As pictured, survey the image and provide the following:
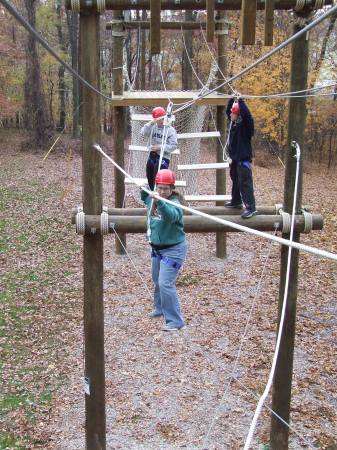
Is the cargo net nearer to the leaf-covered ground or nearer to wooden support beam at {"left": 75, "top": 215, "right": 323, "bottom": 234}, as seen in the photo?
the leaf-covered ground

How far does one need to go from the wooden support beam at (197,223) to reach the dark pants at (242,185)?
0.25 meters

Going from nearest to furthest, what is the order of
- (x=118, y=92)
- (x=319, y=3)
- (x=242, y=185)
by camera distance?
(x=319, y=3), (x=242, y=185), (x=118, y=92)

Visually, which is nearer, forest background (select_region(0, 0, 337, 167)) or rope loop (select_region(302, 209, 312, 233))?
rope loop (select_region(302, 209, 312, 233))

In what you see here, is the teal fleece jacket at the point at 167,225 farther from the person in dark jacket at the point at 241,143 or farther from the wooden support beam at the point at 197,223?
the person in dark jacket at the point at 241,143

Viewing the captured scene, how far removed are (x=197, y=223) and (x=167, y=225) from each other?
0.74ft

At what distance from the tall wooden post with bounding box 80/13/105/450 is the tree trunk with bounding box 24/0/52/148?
54.6ft

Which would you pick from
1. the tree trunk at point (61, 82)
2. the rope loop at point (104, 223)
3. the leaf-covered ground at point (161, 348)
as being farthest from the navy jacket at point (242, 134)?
the tree trunk at point (61, 82)

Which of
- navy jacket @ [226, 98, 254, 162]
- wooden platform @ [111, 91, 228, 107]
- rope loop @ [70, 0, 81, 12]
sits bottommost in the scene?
navy jacket @ [226, 98, 254, 162]

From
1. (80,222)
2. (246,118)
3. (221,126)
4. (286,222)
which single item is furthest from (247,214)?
(221,126)

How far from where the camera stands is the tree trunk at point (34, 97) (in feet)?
62.5

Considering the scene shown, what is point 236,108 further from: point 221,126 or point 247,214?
point 221,126

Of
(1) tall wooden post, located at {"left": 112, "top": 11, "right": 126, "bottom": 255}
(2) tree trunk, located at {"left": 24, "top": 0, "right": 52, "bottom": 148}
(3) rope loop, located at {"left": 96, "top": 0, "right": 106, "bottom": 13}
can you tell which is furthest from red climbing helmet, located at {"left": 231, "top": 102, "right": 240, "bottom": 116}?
(2) tree trunk, located at {"left": 24, "top": 0, "right": 52, "bottom": 148}

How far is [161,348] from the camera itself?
20.7 feet

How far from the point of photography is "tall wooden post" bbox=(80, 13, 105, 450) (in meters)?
3.66
